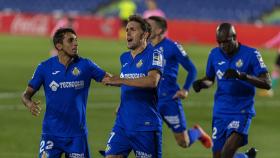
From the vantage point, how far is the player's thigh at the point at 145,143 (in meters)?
9.69

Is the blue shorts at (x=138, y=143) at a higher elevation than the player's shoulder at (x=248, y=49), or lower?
lower

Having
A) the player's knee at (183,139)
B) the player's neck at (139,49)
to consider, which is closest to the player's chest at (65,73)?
the player's neck at (139,49)

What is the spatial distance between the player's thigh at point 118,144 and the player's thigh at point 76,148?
0.95ft

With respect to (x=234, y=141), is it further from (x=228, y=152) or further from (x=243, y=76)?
Answer: (x=243, y=76)

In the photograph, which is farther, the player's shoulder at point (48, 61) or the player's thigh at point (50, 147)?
the player's shoulder at point (48, 61)

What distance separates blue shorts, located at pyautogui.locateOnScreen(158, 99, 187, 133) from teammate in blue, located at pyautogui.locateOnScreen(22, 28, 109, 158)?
3969 millimetres

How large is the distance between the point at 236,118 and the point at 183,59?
2703 mm

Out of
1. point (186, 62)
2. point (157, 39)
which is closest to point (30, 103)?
point (157, 39)

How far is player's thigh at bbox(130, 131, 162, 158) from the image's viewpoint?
381 inches

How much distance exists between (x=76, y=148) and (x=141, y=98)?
0.92m

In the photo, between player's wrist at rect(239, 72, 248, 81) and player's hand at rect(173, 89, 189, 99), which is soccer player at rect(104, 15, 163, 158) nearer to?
player's wrist at rect(239, 72, 248, 81)

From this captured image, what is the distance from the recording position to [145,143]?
9680 millimetres

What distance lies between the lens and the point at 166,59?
44.8 ft

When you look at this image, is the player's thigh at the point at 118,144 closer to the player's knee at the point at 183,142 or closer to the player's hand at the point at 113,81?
the player's hand at the point at 113,81
